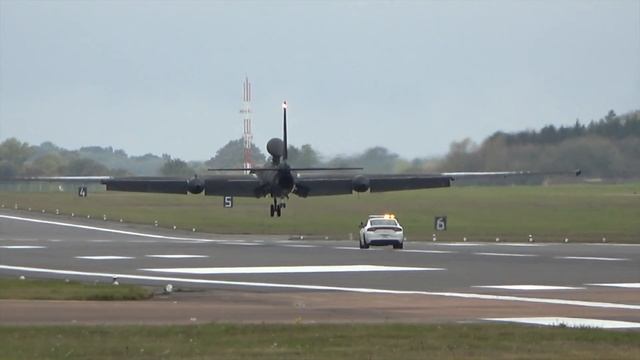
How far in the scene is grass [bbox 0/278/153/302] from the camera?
27156mm

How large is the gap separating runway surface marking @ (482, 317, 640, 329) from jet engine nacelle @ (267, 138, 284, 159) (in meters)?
36.4

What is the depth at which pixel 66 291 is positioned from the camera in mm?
28984

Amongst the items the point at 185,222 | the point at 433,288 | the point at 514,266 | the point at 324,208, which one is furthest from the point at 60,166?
the point at 433,288

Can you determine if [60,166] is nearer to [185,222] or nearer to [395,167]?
[185,222]

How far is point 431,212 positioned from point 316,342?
214ft

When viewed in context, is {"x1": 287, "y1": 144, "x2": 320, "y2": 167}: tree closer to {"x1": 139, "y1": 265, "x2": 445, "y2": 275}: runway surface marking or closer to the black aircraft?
the black aircraft

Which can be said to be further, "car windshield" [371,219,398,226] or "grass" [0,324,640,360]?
"car windshield" [371,219,398,226]

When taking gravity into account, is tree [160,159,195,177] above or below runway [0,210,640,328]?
above

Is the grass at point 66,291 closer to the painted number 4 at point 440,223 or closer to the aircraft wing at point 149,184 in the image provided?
the aircraft wing at point 149,184

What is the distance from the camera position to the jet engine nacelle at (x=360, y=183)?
212ft

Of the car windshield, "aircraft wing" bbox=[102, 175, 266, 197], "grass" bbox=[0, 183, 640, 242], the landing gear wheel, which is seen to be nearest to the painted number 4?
"grass" bbox=[0, 183, 640, 242]

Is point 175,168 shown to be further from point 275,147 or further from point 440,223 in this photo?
point 275,147

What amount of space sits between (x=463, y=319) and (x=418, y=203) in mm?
66479

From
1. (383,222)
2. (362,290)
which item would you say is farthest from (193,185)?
(362,290)
